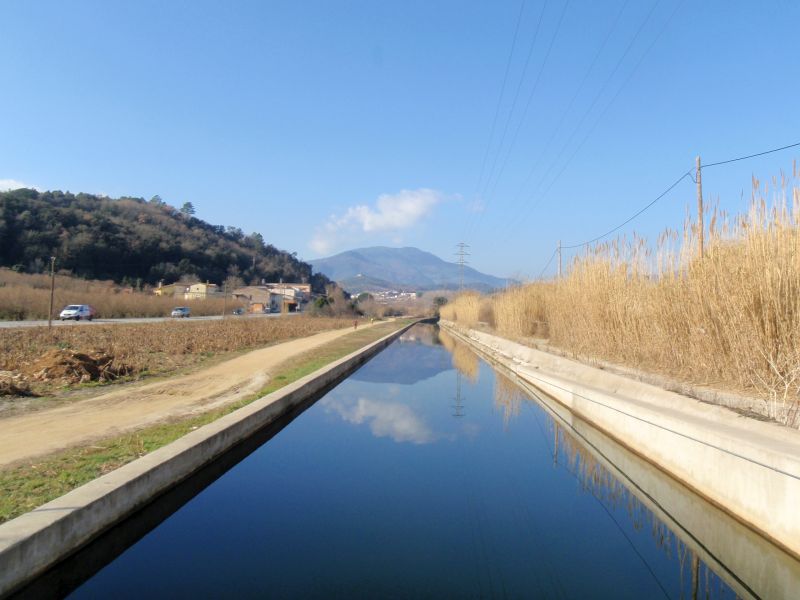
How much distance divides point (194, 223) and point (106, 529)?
134592mm

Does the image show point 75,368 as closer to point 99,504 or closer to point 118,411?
point 118,411

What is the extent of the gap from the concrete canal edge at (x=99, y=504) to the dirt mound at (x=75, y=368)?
650 cm

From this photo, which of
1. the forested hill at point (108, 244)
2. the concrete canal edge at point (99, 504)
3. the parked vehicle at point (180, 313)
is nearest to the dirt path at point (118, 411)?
the concrete canal edge at point (99, 504)

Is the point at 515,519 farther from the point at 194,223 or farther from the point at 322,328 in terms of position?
the point at 194,223

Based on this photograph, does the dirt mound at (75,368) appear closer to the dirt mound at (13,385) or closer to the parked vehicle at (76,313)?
the dirt mound at (13,385)

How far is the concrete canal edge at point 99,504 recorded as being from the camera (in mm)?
3732

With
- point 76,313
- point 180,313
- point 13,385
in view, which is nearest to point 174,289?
point 180,313

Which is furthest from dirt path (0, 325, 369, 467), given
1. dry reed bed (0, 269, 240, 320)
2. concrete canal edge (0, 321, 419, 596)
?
dry reed bed (0, 269, 240, 320)

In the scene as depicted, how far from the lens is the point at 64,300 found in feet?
134

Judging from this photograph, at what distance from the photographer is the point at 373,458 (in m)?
8.17

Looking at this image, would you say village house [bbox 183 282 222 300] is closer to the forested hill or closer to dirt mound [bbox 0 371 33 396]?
the forested hill

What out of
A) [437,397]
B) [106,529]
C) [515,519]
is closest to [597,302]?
[437,397]

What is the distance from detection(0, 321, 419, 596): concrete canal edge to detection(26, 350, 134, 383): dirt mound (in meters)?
6.50

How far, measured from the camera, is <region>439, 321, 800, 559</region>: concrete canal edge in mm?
4680
